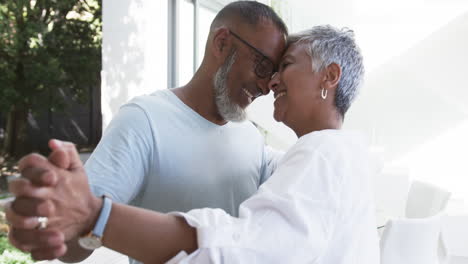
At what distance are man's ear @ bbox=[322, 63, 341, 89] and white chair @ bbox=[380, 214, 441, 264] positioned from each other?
1444 millimetres

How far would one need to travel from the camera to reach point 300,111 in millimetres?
1224

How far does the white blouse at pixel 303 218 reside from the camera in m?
0.80

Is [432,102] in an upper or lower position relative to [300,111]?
lower

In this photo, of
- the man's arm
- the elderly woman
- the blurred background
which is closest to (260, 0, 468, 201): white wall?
the blurred background

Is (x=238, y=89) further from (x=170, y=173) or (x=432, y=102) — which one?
(x=432, y=102)

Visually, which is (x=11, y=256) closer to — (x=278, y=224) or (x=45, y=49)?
(x=278, y=224)

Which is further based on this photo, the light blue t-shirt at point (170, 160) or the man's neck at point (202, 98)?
the man's neck at point (202, 98)

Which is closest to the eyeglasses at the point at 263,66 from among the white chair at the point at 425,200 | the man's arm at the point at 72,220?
the man's arm at the point at 72,220

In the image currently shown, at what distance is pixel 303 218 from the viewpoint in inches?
32.1

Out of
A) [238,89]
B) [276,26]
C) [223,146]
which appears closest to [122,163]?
[223,146]

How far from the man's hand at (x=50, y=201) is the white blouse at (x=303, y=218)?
192 mm

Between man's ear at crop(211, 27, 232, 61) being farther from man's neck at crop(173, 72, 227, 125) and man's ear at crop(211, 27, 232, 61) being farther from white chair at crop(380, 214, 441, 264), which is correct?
white chair at crop(380, 214, 441, 264)

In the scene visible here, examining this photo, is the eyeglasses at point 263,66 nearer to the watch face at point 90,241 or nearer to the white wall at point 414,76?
the watch face at point 90,241

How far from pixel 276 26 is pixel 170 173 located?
0.56 m
